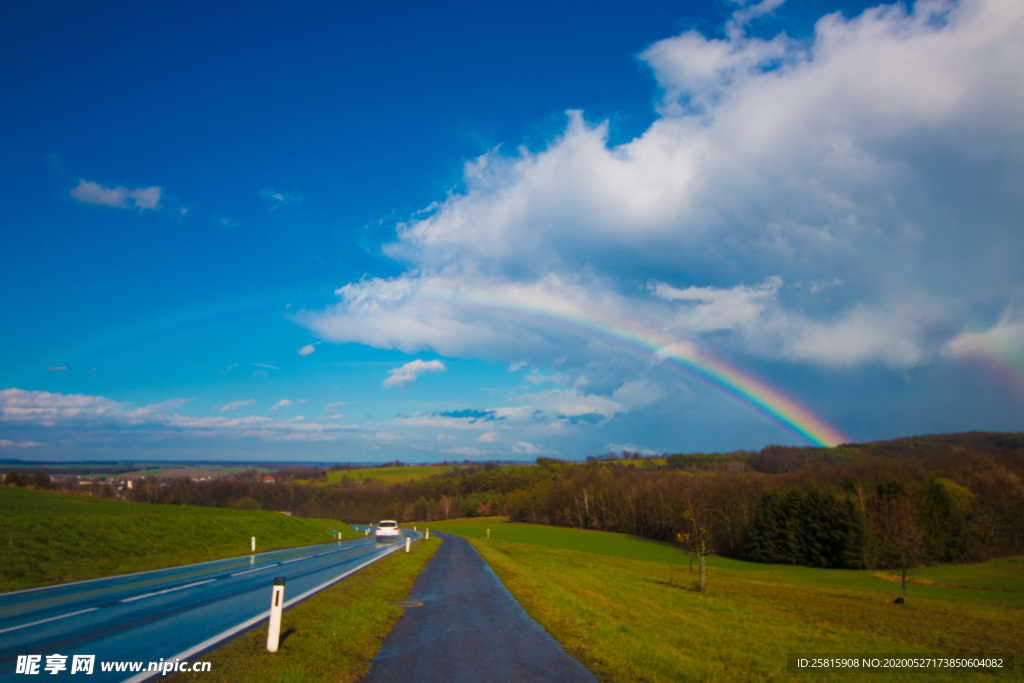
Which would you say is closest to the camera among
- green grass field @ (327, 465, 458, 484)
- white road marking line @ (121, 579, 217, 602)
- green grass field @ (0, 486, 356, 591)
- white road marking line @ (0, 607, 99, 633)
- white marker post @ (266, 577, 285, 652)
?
white marker post @ (266, 577, 285, 652)

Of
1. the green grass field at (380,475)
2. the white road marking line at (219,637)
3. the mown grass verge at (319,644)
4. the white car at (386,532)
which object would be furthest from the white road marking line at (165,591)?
the green grass field at (380,475)

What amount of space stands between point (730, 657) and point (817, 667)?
84.0 inches

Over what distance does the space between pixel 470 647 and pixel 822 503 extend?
76070 mm

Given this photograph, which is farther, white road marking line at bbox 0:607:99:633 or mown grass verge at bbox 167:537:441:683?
white road marking line at bbox 0:607:99:633

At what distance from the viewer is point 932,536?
69188mm

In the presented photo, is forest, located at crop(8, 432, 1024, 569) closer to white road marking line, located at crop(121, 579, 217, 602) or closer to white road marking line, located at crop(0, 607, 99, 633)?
white road marking line, located at crop(121, 579, 217, 602)

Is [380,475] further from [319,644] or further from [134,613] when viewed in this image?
[319,644]

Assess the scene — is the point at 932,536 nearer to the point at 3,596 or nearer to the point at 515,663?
the point at 515,663

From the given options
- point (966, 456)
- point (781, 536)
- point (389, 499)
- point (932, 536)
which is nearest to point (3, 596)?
point (781, 536)

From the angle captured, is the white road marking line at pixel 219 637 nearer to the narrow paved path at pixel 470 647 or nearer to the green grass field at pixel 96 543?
the narrow paved path at pixel 470 647

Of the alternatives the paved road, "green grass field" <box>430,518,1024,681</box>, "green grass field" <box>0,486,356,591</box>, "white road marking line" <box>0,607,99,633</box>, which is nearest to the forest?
"green grass field" <box>430,518,1024,681</box>

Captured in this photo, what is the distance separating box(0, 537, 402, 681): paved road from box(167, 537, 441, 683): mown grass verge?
2.52ft

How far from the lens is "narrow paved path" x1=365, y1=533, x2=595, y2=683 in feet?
26.5

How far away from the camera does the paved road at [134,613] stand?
8.67 metres
